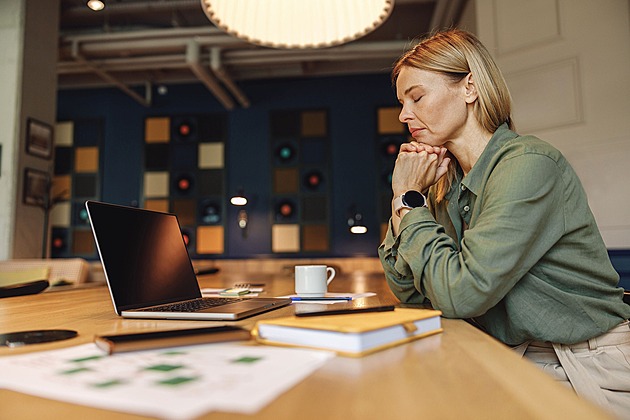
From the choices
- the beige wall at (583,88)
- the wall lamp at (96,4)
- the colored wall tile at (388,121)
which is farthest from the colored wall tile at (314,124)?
the beige wall at (583,88)

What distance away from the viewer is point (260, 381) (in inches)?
17.6

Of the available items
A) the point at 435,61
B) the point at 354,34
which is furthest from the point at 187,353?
the point at 354,34

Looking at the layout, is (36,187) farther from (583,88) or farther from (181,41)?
(583,88)

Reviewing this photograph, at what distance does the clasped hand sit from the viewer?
1.22 m

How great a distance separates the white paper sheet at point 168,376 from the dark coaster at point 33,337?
2.8 inches

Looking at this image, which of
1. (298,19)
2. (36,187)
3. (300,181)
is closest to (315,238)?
(300,181)

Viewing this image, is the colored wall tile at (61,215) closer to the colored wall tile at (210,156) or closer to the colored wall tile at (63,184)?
the colored wall tile at (63,184)

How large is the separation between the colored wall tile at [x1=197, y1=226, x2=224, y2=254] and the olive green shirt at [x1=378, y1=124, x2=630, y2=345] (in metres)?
5.17

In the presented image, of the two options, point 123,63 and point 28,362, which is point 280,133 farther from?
point 28,362

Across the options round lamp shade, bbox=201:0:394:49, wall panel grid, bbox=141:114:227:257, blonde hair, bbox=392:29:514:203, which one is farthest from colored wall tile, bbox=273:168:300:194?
blonde hair, bbox=392:29:514:203

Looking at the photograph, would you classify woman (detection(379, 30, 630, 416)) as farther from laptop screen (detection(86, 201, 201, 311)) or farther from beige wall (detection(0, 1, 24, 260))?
beige wall (detection(0, 1, 24, 260))

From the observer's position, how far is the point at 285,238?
19.6ft

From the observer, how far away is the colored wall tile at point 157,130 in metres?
6.28

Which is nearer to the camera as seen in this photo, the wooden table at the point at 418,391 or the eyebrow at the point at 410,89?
the wooden table at the point at 418,391
